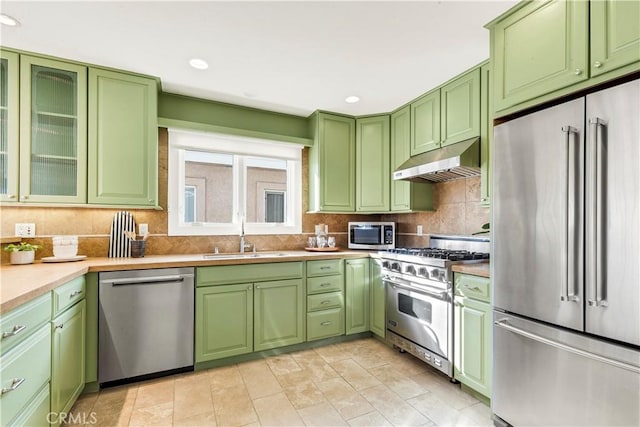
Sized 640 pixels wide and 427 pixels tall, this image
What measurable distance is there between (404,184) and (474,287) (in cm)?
139

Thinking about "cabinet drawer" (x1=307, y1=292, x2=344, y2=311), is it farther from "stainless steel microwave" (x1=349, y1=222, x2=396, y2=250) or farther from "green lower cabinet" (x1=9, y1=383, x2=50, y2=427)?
"green lower cabinet" (x1=9, y1=383, x2=50, y2=427)

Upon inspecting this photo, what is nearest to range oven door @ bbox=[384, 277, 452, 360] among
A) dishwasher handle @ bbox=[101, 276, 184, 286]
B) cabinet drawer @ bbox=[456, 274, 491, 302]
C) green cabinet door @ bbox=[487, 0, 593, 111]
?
cabinet drawer @ bbox=[456, 274, 491, 302]

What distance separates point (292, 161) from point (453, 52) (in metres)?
2.03

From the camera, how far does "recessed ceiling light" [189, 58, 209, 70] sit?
2.30 m

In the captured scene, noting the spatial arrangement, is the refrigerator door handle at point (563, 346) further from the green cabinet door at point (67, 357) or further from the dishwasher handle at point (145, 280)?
the green cabinet door at point (67, 357)

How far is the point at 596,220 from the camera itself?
4.52 ft

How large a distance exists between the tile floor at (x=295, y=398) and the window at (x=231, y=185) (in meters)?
1.43

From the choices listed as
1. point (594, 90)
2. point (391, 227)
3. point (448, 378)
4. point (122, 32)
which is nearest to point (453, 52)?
point (594, 90)

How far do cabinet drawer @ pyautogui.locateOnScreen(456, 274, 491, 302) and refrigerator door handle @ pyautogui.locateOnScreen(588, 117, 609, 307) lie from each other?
62 cm

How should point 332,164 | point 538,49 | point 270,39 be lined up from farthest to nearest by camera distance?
point 332,164, point 270,39, point 538,49

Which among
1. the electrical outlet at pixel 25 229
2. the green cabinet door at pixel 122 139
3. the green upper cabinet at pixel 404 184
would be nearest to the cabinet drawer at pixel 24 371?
the green cabinet door at pixel 122 139

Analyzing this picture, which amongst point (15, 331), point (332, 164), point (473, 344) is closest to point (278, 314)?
point (473, 344)

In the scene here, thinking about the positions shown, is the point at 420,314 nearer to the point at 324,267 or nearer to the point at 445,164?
the point at 324,267

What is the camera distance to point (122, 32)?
1956 mm
